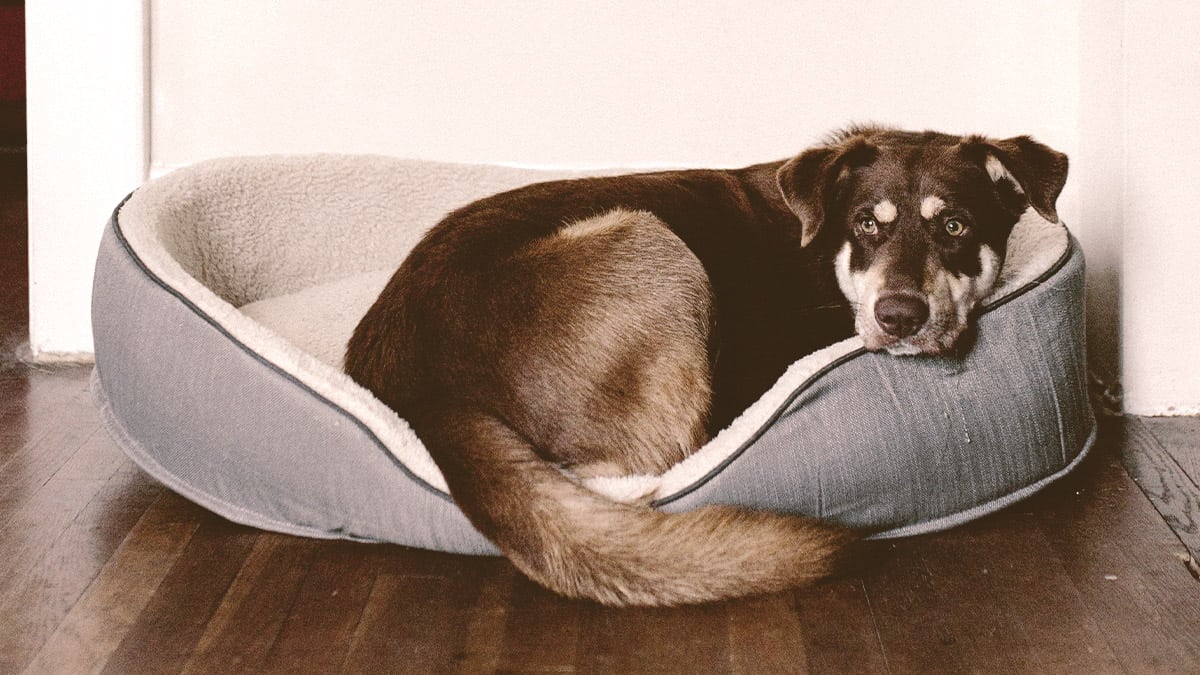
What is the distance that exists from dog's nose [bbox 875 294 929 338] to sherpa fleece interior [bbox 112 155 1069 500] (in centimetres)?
7

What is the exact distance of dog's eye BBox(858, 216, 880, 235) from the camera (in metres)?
2.53

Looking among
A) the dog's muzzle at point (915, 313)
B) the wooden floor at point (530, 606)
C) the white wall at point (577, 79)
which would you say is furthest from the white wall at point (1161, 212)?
the dog's muzzle at point (915, 313)

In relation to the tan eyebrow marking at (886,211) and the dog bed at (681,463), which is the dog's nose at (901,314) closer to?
the dog bed at (681,463)

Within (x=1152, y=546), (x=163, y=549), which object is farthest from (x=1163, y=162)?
(x=163, y=549)

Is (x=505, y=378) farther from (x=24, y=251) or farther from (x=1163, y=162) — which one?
(x=24, y=251)

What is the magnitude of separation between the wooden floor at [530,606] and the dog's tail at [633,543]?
9 cm

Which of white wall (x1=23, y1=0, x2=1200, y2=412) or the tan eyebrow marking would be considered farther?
white wall (x1=23, y1=0, x2=1200, y2=412)

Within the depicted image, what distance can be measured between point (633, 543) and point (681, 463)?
0.36 meters

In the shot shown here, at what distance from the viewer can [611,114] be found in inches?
146

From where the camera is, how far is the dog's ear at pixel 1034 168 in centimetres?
247

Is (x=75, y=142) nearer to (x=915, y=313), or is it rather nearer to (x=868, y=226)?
(x=868, y=226)

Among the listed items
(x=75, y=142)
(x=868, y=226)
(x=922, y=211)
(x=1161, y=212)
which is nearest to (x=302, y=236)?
(x=75, y=142)

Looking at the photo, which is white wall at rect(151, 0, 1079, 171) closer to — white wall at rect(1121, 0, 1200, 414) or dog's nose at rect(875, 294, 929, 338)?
white wall at rect(1121, 0, 1200, 414)

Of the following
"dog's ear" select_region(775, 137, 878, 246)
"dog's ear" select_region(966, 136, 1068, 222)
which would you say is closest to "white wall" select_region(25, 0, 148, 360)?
"dog's ear" select_region(775, 137, 878, 246)
